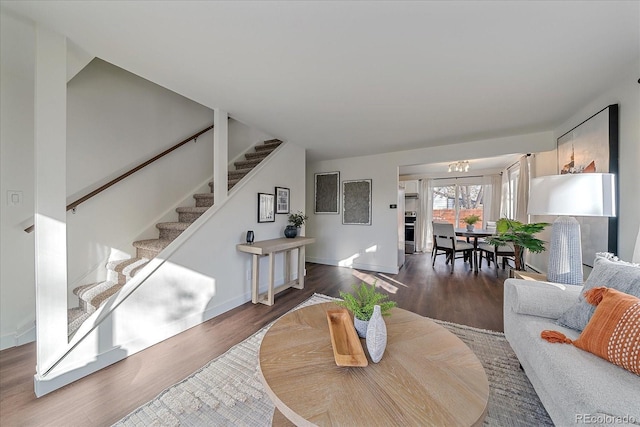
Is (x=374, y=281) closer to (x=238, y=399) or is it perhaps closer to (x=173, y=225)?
(x=238, y=399)

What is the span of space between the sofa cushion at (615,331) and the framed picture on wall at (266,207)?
3003 mm

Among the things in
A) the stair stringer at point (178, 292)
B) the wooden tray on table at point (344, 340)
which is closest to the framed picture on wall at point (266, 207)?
the stair stringer at point (178, 292)

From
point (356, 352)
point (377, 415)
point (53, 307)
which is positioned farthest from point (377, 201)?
point (53, 307)

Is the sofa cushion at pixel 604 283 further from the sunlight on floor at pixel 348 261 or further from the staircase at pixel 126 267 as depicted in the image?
the sunlight on floor at pixel 348 261

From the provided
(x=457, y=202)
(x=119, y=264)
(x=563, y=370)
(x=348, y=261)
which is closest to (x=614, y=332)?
(x=563, y=370)

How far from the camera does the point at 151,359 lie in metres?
1.79

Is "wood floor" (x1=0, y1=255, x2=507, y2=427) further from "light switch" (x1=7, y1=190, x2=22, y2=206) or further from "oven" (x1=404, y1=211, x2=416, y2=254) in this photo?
"oven" (x1=404, y1=211, x2=416, y2=254)

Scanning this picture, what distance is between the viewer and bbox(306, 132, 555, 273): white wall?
12.1 feet

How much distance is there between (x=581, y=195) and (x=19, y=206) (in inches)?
174

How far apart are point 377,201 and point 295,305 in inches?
103

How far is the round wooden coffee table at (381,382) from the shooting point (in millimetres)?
762

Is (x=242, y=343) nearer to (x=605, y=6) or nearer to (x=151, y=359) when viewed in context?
(x=151, y=359)

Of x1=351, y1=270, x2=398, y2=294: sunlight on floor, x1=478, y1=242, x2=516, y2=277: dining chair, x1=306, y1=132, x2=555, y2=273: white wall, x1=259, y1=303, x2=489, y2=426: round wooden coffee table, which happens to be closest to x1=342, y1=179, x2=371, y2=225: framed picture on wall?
x1=306, y1=132, x2=555, y2=273: white wall

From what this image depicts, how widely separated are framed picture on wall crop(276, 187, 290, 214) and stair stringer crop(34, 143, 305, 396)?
6.2 inches
